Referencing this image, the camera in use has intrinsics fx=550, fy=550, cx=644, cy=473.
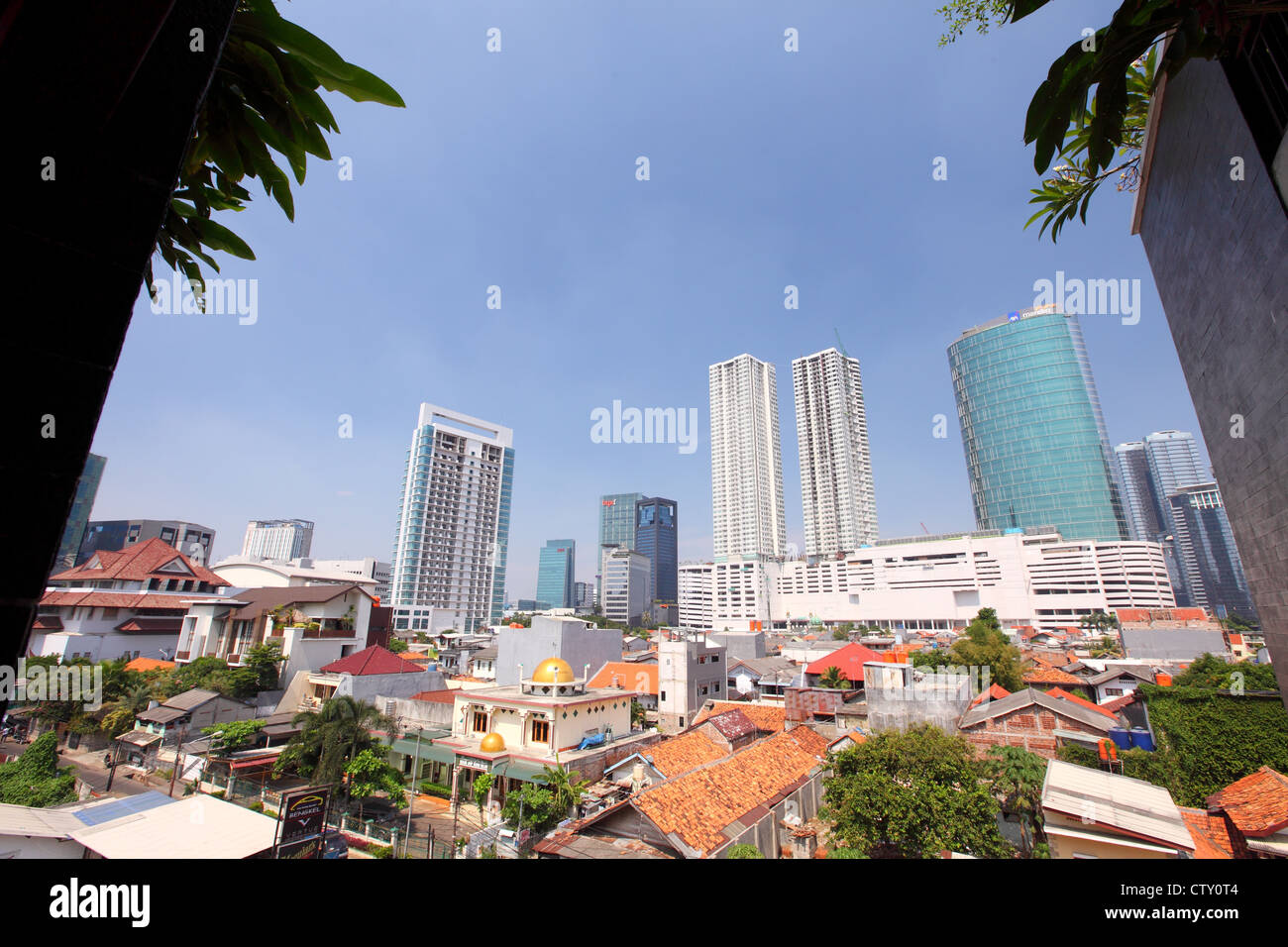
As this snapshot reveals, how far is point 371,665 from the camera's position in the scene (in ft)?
87.5

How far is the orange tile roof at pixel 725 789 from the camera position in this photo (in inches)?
467

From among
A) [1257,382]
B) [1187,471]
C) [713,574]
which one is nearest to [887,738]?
[1257,382]

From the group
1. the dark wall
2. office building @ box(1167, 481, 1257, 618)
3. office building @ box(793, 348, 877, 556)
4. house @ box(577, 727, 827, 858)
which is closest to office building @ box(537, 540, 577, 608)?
office building @ box(793, 348, 877, 556)

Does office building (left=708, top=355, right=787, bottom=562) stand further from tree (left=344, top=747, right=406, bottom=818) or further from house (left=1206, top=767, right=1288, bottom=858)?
house (left=1206, top=767, right=1288, bottom=858)

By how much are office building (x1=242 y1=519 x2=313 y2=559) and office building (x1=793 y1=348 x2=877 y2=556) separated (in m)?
124

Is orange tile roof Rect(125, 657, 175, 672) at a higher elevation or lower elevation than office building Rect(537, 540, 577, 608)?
lower

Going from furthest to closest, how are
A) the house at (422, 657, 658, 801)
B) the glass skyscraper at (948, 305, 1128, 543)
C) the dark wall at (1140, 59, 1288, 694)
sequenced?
1. the glass skyscraper at (948, 305, 1128, 543)
2. the house at (422, 657, 658, 801)
3. the dark wall at (1140, 59, 1288, 694)

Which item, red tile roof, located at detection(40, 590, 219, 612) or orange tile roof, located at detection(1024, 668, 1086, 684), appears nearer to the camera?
orange tile roof, located at detection(1024, 668, 1086, 684)

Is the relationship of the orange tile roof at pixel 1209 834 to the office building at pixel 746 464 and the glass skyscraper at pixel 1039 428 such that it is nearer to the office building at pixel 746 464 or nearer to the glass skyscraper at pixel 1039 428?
the glass skyscraper at pixel 1039 428

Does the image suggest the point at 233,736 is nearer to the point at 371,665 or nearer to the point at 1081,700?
the point at 371,665

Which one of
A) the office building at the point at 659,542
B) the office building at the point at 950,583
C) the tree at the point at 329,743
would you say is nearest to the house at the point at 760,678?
the tree at the point at 329,743

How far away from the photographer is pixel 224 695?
79.3ft

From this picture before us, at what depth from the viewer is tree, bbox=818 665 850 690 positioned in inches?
1281
